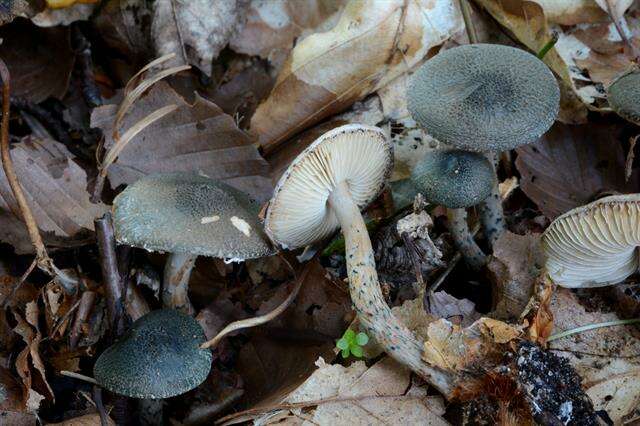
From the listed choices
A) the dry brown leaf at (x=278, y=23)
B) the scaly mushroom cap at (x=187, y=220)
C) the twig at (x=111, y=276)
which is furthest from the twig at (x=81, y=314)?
the dry brown leaf at (x=278, y=23)

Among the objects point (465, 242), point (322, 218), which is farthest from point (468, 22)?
point (322, 218)

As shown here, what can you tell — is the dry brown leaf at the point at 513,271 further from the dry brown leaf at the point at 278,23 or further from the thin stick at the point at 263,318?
the dry brown leaf at the point at 278,23

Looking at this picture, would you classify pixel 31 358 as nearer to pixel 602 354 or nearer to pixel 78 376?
pixel 78 376

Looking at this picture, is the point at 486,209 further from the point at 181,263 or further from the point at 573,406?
the point at 181,263

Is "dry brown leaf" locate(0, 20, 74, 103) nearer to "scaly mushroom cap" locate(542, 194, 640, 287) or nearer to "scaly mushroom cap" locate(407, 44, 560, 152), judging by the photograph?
"scaly mushroom cap" locate(407, 44, 560, 152)

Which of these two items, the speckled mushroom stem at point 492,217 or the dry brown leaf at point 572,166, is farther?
the dry brown leaf at point 572,166

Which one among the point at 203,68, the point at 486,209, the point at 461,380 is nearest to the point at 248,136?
the point at 203,68
